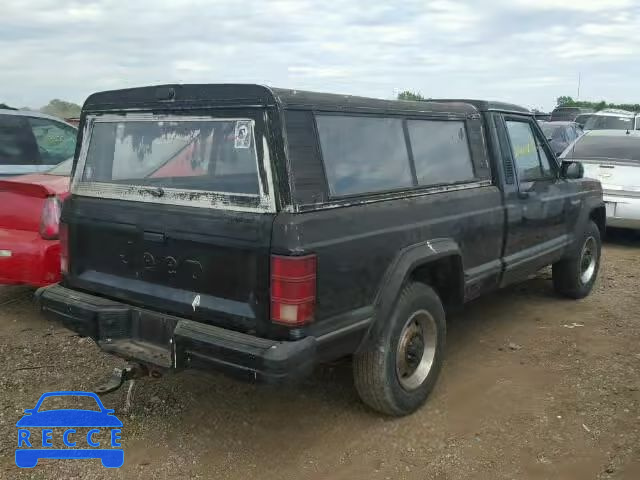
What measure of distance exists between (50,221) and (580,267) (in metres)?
4.56

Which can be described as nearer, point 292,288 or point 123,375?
point 292,288

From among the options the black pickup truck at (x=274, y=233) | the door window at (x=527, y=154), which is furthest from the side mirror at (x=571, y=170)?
the black pickup truck at (x=274, y=233)

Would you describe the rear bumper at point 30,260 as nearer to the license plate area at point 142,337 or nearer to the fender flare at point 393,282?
the license plate area at point 142,337

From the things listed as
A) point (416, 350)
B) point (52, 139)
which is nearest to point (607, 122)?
point (52, 139)

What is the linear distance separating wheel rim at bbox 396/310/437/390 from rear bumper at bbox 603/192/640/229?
5239 millimetres

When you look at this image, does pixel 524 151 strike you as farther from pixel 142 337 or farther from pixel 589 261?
pixel 142 337

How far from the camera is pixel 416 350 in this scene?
375 centimetres

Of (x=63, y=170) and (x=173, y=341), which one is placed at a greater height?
(x=63, y=170)

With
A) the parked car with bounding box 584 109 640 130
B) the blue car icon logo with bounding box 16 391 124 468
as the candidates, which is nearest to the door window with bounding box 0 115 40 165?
the blue car icon logo with bounding box 16 391 124 468

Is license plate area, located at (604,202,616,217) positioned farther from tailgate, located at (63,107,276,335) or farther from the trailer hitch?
the trailer hitch

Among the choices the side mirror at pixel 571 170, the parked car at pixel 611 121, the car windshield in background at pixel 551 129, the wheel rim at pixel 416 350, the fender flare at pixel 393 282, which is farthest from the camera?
the parked car at pixel 611 121

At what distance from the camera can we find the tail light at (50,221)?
471cm

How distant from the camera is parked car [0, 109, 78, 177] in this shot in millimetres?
6871

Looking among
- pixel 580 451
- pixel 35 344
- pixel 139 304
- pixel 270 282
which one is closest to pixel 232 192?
pixel 270 282
